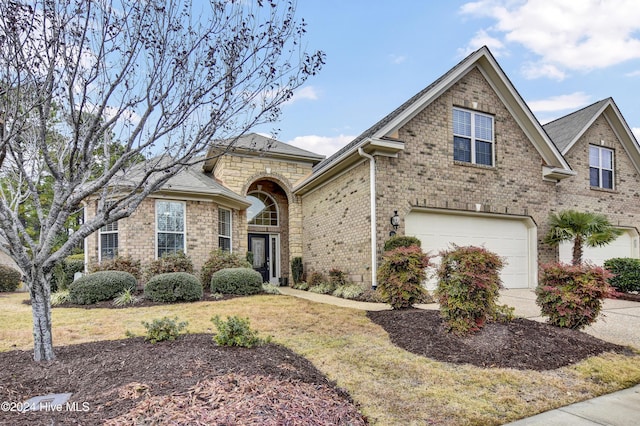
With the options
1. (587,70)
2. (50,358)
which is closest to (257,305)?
(50,358)

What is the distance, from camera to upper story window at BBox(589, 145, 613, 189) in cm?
1549

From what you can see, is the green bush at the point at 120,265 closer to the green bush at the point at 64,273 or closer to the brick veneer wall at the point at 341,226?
the green bush at the point at 64,273

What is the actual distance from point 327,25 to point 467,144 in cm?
808

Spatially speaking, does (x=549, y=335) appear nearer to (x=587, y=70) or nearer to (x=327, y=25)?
(x=327, y=25)

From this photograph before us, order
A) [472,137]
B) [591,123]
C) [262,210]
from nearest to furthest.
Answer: [472,137]
[591,123]
[262,210]

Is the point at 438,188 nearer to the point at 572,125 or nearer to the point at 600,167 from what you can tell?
the point at 572,125

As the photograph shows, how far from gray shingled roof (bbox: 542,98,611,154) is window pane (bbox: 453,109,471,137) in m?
4.78

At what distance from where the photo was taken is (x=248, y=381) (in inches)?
140

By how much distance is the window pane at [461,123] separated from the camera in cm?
1232

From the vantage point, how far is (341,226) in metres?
12.7

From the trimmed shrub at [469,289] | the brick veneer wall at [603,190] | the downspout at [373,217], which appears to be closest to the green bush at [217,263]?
the downspout at [373,217]

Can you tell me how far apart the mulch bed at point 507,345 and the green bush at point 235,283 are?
218 inches

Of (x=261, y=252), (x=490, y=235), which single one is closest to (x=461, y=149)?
(x=490, y=235)

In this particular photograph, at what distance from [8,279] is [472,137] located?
58.2 ft
